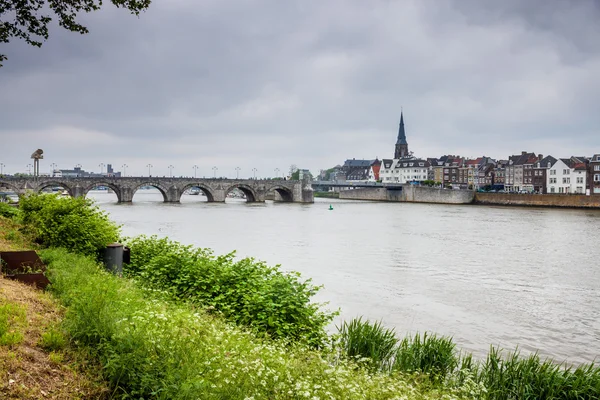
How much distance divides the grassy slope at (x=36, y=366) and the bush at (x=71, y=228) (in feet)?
25.9

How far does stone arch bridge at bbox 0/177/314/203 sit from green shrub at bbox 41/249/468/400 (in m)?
79.2

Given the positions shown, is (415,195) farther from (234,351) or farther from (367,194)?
(234,351)

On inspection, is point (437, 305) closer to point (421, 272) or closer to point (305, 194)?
point (421, 272)

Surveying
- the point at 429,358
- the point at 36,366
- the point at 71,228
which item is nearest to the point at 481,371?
the point at 429,358

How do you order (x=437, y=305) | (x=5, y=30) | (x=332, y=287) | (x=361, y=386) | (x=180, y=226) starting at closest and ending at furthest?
1. (x=361, y=386)
2. (x=5, y=30)
3. (x=437, y=305)
4. (x=332, y=287)
5. (x=180, y=226)

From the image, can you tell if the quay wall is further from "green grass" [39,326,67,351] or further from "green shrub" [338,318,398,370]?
"green grass" [39,326,67,351]

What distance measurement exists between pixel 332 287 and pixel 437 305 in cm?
447

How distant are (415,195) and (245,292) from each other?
384ft

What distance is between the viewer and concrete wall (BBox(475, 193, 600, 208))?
89856 millimetres

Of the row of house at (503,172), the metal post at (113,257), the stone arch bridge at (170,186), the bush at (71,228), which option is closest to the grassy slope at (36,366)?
the metal post at (113,257)

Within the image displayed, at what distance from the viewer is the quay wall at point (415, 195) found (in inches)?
4496

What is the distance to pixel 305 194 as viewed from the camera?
11875 cm

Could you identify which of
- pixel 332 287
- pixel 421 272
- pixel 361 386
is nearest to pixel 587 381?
pixel 361 386

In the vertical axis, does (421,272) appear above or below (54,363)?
below
